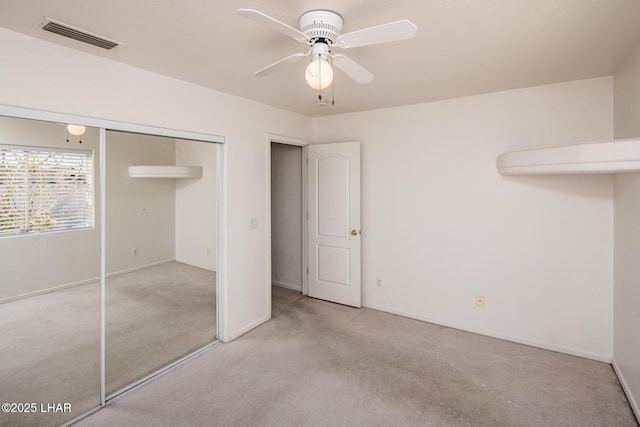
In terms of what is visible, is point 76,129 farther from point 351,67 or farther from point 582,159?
point 582,159

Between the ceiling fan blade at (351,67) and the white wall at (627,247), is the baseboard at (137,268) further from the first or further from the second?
the white wall at (627,247)

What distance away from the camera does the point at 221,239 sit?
3.21 meters

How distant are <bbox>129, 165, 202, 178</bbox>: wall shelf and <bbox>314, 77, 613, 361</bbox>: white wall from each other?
6.72ft

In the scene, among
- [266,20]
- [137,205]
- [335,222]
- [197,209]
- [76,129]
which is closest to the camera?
[266,20]

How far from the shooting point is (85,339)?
7.68 ft

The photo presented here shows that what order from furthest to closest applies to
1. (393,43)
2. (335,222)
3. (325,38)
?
1. (335,222)
2. (393,43)
3. (325,38)

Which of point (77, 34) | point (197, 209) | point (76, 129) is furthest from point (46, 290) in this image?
point (77, 34)

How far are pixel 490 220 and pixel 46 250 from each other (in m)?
3.78

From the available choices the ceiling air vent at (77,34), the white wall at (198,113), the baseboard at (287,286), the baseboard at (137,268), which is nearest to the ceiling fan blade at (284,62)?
the ceiling air vent at (77,34)

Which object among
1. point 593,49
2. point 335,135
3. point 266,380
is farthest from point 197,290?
point 593,49

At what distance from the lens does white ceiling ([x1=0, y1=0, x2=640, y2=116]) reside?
1662 mm

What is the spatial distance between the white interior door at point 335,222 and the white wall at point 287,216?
0.38 meters

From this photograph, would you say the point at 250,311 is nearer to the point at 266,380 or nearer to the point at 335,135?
the point at 266,380

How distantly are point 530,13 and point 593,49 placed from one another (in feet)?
2.91
